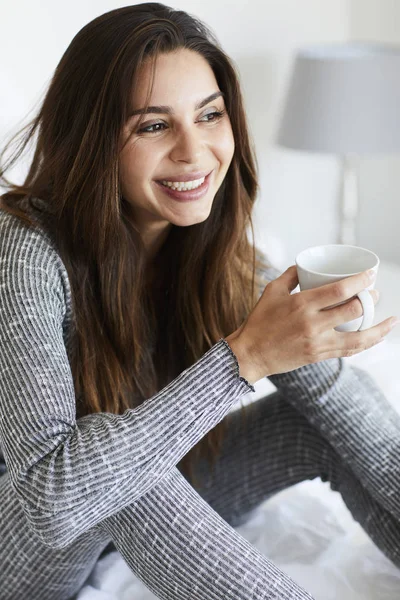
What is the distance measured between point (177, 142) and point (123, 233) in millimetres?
143

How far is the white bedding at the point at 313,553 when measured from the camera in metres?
1.19

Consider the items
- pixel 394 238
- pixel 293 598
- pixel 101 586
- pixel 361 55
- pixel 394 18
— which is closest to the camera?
pixel 293 598

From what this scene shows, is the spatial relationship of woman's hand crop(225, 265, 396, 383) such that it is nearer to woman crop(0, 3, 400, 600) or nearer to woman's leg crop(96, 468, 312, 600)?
woman crop(0, 3, 400, 600)

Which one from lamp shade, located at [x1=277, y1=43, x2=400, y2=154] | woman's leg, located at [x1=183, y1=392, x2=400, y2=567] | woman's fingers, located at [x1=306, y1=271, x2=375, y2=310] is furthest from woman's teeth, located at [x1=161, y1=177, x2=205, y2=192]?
lamp shade, located at [x1=277, y1=43, x2=400, y2=154]


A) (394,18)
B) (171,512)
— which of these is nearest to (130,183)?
(171,512)

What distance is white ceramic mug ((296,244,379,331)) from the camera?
90 centimetres

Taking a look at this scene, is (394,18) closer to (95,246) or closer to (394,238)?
(394,238)

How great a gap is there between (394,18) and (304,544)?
1.56 metres

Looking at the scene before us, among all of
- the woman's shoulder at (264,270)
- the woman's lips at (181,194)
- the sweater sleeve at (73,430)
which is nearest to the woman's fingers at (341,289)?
the sweater sleeve at (73,430)

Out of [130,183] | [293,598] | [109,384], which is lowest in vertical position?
[293,598]

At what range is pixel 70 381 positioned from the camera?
3.14 feet

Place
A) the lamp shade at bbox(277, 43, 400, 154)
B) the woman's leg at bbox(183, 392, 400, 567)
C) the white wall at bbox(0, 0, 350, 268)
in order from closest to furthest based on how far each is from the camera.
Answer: the woman's leg at bbox(183, 392, 400, 567) → the white wall at bbox(0, 0, 350, 268) → the lamp shade at bbox(277, 43, 400, 154)

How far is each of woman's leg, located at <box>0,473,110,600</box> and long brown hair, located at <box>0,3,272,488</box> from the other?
0.16m

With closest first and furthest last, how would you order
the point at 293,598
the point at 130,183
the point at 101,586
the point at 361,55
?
the point at 293,598, the point at 130,183, the point at 101,586, the point at 361,55
